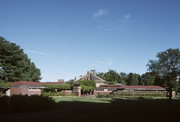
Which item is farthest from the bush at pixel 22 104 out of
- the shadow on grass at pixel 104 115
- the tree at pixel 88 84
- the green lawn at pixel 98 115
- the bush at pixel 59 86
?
the tree at pixel 88 84

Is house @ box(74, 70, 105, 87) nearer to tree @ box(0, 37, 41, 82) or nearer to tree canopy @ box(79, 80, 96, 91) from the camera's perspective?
tree canopy @ box(79, 80, 96, 91)

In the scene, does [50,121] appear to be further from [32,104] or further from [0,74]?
[0,74]

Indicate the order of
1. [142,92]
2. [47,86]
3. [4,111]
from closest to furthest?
[4,111], [47,86], [142,92]

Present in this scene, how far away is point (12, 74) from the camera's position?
6347cm

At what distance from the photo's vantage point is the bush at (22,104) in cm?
1883

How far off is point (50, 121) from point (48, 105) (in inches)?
326

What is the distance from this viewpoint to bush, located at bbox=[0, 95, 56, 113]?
18.8m

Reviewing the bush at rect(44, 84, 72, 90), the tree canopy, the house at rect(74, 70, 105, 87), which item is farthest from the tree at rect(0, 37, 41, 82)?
the house at rect(74, 70, 105, 87)

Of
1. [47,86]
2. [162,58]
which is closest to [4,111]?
[47,86]

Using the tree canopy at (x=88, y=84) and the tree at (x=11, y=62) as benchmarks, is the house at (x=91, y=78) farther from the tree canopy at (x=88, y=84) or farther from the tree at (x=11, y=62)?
the tree at (x=11, y=62)

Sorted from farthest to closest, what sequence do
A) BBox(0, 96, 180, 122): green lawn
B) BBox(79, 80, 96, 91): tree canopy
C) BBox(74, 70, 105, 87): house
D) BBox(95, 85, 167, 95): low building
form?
BBox(74, 70, 105, 87): house
BBox(95, 85, 167, 95): low building
BBox(79, 80, 96, 91): tree canopy
BBox(0, 96, 180, 122): green lawn

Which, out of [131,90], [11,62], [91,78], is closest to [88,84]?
[91,78]

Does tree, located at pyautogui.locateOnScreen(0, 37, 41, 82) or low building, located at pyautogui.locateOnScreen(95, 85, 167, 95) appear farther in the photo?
low building, located at pyautogui.locateOnScreen(95, 85, 167, 95)

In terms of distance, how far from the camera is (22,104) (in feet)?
64.0
